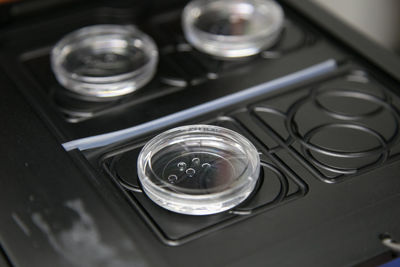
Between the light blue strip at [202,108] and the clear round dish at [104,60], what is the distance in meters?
0.07

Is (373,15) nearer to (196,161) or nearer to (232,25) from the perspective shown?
(232,25)

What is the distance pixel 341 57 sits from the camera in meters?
0.73

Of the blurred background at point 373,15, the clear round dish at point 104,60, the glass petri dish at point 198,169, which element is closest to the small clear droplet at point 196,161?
the glass petri dish at point 198,169

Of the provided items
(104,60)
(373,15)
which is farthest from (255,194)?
(373,15)

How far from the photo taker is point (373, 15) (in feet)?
4.61

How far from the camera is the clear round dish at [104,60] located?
680 millimetres

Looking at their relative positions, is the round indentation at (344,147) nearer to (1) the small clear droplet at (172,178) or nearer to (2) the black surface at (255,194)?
(2) the black surface at (255,194)

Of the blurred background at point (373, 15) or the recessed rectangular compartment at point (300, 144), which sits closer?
Result: the recessed rectangular compartment at point (300, 144)

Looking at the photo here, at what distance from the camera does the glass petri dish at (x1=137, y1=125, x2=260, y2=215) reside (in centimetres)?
54

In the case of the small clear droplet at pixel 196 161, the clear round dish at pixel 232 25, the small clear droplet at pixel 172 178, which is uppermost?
the clear round dish at pixel 232 25

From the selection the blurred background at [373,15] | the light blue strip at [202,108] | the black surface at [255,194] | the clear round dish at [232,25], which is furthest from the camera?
the blurred background at [373,15]

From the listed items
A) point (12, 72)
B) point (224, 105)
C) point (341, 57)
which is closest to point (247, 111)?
point (224, 105)

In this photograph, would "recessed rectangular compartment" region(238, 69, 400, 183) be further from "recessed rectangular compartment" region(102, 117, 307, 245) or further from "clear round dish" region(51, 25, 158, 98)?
"clear round dish" region(51, 25, 158, 98)

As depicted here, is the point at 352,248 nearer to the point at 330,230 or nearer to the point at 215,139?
the point at 330,230
